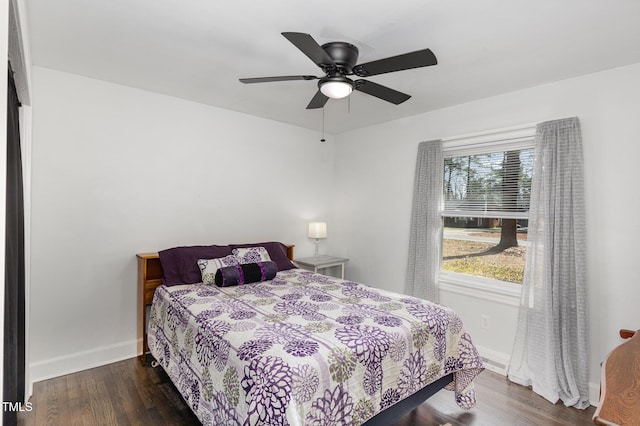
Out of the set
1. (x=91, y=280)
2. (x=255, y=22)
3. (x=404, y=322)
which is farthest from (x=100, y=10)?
(x=404, y=322)

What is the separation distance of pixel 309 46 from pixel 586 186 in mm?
2390

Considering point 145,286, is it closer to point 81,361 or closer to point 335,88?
point 81,361

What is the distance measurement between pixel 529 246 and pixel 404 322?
154cm

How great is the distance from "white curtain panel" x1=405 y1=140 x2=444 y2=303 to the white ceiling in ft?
2.46

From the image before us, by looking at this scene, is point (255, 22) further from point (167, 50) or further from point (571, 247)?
point (571, 247)

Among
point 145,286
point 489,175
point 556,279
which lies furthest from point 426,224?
point 145,286

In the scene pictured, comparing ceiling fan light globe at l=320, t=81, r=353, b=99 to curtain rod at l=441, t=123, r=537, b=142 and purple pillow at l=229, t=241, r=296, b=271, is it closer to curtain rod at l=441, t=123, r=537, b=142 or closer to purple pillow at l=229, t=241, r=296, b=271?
curtain rod at l=441, t=123, r=537, b=142

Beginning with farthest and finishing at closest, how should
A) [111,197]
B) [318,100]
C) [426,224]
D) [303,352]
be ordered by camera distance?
[426,224] < [111,197] < [318,100] < [303,352]

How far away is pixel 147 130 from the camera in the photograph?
3.18 meters

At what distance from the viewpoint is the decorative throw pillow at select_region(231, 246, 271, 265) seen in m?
3.23

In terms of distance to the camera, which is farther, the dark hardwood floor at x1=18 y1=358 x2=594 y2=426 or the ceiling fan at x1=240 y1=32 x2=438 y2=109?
the dark hardwood floor at x1=18 y1=358 x2=594 y2=426

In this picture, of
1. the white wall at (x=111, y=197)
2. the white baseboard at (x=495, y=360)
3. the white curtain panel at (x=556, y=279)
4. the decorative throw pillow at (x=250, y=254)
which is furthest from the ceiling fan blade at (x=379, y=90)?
the white baseboard at (x=495, y=360)

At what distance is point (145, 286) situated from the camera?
9.84 feet

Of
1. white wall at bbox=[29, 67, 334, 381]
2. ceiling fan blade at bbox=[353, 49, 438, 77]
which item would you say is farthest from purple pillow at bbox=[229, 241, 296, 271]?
ceiling fan blade at bbox=[353, 49, 438, 77]
